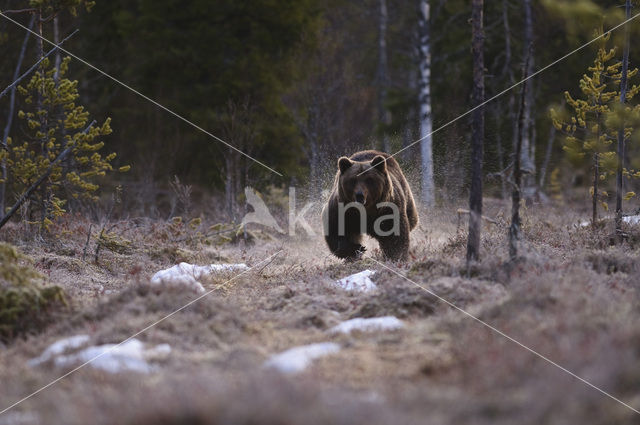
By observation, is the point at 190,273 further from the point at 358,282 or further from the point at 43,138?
the point at 43,138

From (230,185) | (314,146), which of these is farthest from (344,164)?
(314,146)

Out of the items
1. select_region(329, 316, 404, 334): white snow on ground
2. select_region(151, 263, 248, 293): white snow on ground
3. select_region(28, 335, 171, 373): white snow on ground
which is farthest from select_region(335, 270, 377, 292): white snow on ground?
select_region(28, 335, 171, 373): white snow on ground

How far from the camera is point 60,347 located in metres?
5.10

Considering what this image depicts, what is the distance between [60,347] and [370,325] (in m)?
2.48

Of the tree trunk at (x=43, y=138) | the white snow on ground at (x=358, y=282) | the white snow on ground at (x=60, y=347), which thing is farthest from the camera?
the tree trunk at (x=43, y=138)

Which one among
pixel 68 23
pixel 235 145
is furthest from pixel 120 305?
pixel 68 23

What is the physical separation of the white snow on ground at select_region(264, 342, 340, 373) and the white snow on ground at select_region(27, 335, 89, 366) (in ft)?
5.30

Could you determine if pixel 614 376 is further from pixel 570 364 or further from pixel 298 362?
pixel 298 362

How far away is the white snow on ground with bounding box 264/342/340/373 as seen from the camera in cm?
431

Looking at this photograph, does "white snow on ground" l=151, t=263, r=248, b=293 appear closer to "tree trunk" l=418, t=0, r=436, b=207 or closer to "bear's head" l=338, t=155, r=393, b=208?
"bear's head" l=338, t=155, r=393, b=208

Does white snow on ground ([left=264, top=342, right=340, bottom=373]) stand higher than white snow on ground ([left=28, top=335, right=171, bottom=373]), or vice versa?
white snow on ground ([left=264, top=342, right=340, bottom=373])

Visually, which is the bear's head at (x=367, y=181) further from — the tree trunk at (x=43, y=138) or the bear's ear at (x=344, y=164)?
the tree trunk at (x=43, y=138)

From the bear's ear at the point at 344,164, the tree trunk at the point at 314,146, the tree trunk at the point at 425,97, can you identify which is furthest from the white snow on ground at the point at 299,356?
the tree trunk at the point at 425,97

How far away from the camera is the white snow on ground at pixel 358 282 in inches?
288
